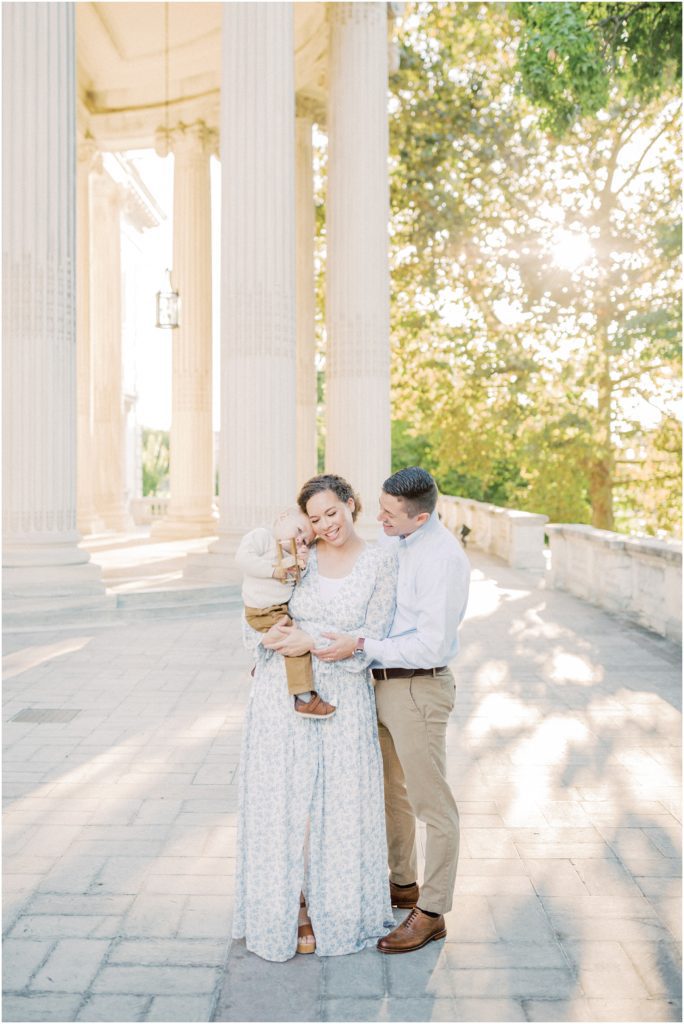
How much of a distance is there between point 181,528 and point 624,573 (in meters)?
14.8

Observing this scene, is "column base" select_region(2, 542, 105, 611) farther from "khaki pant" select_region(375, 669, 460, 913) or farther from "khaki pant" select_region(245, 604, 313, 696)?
"khaki pant" select_region(375, 669, 460, 913)

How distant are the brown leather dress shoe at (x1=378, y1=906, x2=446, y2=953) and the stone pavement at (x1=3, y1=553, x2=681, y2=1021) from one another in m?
0.05

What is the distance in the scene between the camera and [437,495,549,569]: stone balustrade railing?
77.4 ft

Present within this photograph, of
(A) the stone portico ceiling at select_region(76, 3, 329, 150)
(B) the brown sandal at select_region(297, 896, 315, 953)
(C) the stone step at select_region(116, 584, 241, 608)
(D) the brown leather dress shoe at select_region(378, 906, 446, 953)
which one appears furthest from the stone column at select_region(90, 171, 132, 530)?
(D) the brown leather dress shoe at select_region(378, 906, 446, 953)

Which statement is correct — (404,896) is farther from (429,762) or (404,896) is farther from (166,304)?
(166,304)

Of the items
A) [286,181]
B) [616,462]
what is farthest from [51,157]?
[616,462]

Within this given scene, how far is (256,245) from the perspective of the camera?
52.3 ft

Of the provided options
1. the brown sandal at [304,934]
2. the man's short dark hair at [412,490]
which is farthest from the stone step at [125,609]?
the man's short dark hair at [412,490]

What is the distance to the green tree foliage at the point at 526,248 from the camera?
27875mm

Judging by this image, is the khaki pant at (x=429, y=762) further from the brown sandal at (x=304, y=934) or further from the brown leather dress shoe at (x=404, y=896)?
the brown sandal at (x=304, y=934)

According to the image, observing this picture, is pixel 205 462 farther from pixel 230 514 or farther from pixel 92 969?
pixel 92 969

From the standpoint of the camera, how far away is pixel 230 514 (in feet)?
53.4

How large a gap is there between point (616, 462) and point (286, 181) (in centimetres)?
1785

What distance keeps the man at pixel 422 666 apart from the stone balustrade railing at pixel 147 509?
32.6m
